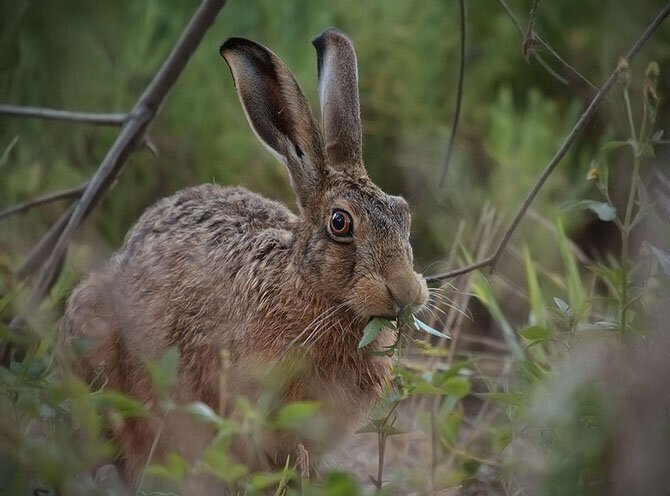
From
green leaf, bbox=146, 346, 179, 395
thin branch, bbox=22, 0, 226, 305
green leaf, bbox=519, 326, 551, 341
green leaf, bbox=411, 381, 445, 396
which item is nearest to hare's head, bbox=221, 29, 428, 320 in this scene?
thin branch, bbox=22, 0, 226, 305

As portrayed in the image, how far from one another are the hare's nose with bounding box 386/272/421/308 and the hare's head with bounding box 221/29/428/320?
38mm

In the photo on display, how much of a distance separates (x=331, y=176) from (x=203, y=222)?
0.72 metres

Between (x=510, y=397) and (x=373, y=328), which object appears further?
(x=373, y=328)

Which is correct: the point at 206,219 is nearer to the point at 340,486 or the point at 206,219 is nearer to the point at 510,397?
the point at 510,397

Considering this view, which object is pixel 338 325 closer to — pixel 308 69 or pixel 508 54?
pixel 308 69

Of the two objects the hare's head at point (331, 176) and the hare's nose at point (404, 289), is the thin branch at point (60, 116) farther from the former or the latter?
the hare's nose at point (404, 289)

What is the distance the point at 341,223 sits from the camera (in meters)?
3.90

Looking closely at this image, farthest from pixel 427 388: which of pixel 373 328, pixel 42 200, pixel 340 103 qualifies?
pixel 42 200

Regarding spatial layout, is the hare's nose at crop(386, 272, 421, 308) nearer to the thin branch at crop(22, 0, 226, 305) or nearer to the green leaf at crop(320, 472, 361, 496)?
the green leaf at crop(320, 472, 361, 496)

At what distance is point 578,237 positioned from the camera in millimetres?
6414

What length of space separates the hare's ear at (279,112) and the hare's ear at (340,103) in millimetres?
92

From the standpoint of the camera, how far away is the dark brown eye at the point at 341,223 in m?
3.87

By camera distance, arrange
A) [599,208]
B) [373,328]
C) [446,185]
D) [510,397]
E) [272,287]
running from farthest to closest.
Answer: [446,185] < [272,287] < [373,328] < [599,208] < [510,397]

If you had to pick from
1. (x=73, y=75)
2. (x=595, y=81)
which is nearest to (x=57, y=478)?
(x=73, y=75)
